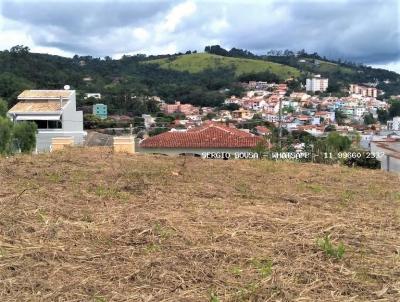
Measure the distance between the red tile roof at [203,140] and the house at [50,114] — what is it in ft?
13.5

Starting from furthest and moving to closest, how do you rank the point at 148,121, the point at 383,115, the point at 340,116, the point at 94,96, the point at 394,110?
the point at 340,116 → the point at 383,115 → the point at 394,110 → the point at 94,96 → the point at 148,121

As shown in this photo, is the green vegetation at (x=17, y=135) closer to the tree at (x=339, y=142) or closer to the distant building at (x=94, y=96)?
the tree at (x=339, y=142)

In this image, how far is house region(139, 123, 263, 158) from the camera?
18.5 metres

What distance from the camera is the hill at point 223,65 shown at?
65037 mm

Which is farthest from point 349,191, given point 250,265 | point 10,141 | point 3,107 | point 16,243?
point 3,107

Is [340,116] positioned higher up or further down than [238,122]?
higher up

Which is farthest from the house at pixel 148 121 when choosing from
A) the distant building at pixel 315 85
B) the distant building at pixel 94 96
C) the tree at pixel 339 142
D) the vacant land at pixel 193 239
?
the distant building at pixel 315 85

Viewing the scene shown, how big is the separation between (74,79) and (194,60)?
29396mm

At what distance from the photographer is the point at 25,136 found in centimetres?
1677

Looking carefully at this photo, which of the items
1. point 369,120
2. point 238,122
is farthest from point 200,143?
point 369,120

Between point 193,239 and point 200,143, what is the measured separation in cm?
1562

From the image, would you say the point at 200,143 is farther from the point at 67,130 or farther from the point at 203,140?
the point at 67,130

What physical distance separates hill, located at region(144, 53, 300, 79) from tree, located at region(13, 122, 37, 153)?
48798mm

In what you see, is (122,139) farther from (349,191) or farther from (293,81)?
(293,81)
